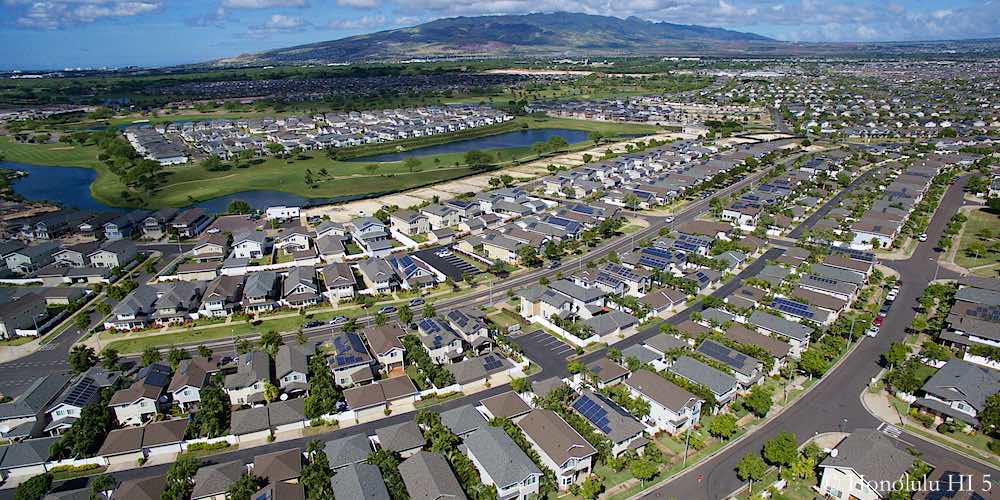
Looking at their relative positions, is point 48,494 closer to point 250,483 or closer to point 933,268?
point 250,483

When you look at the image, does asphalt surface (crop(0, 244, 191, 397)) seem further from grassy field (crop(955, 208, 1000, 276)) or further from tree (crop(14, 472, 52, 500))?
Result: grassy field (crop(955, 208, 1000, 276))

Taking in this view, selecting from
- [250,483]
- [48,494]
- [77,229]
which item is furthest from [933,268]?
[77,229]

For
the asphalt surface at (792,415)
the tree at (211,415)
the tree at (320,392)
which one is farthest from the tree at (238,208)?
the tree at (211,415)

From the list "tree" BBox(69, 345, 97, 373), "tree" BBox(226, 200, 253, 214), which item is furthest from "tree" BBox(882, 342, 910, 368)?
"tree" BBox(226, 200, 253, 214)

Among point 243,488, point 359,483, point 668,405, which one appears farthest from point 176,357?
point 668,405

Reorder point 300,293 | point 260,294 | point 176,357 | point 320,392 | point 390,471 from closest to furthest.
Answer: point 390,471 < point 320,392 < point 176,357 < point 260,294 < point 300,293

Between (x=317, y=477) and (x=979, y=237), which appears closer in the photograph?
(x=317, y=477)

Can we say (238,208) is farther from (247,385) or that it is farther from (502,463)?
(502,463)
